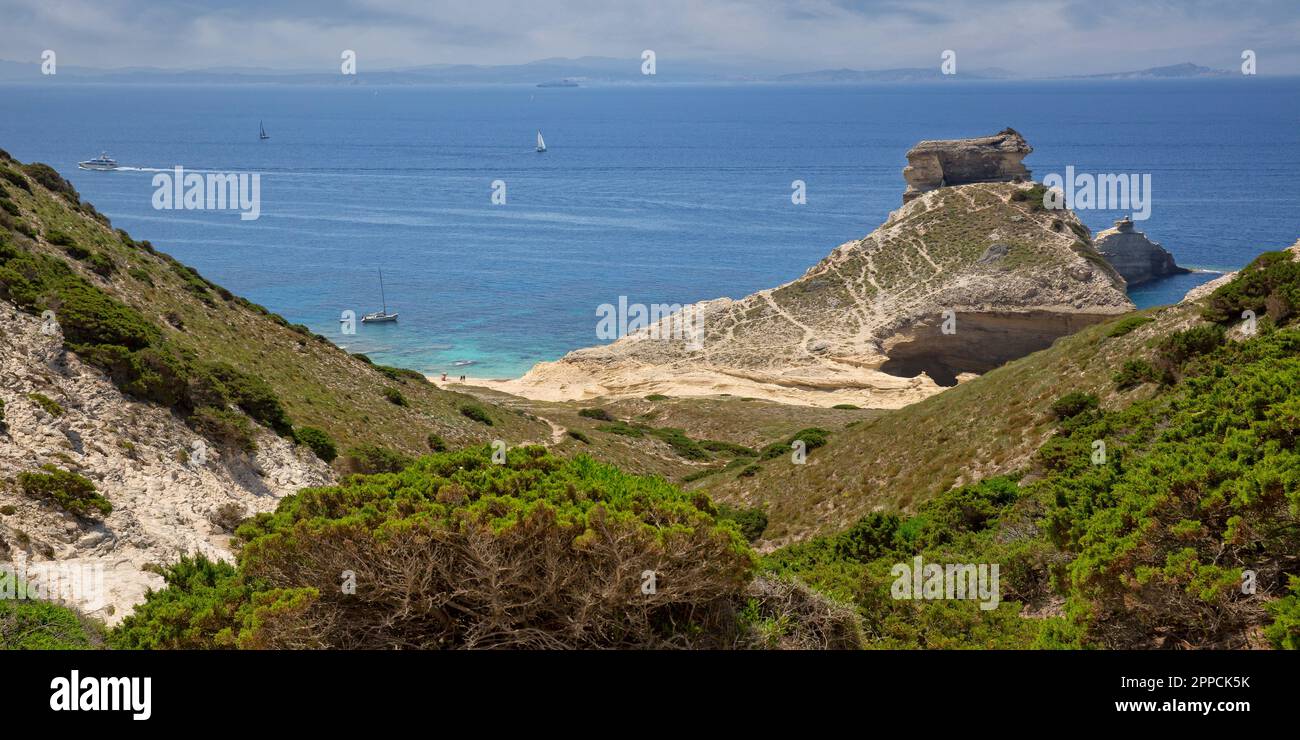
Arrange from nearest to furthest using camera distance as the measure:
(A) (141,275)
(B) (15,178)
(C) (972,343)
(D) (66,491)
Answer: (D) (66,491) → (A) (141,275) → (B) (15,178) → (C) (972,343)

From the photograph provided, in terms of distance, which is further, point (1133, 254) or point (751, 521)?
point (1133, 254)

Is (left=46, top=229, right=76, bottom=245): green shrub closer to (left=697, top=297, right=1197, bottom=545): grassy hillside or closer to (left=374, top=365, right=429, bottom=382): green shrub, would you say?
(left=374, top=365, right=429, bottom=382): green shrub

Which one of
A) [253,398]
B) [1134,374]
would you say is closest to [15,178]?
[253,398]

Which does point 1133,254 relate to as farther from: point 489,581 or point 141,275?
point 489,581

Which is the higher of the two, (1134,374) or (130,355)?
(130,355)

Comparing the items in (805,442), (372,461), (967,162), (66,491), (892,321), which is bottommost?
(805,442)
